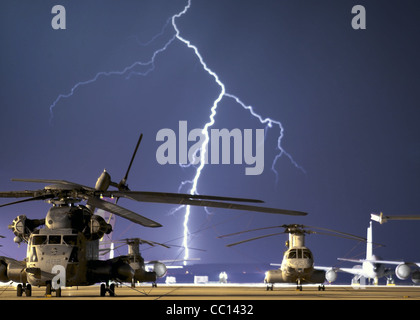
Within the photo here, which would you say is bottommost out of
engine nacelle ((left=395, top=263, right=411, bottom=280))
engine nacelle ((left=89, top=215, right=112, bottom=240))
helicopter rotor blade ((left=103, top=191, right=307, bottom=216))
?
engine nacelle ((left=395, top=263, right=411, bottom=280))

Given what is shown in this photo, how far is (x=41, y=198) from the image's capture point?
79.1 feet

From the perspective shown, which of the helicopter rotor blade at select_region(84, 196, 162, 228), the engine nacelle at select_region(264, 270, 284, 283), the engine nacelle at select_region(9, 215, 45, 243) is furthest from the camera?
the engine nacelle at select_region(264, 270, 284, 283)

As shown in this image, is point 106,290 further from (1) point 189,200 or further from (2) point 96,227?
(1) point 189,200

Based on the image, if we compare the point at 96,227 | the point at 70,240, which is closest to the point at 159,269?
the point at 96,227

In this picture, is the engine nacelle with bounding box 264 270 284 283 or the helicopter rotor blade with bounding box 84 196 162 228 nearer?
the helicopter rotor blade with bounding box 84 196 162 228

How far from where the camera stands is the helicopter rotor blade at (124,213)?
17842mm

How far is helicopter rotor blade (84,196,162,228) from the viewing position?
17842 millimetres

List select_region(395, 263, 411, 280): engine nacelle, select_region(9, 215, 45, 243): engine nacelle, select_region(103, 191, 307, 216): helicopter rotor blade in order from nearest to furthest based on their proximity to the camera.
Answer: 1. select_region(103, 191, 307, 216): helicopter rotor blade
2. select_region(9, 215, 45, 243): engine nacelle
3. select_region(395, 263, 411, 280): engine nacelle

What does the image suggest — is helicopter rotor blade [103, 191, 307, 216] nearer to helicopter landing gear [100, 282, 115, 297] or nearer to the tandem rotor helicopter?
the tandem rotor helicopter

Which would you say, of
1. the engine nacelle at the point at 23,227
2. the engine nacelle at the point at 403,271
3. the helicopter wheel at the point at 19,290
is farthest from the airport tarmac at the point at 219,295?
the engine nacelle at the point at 403,271

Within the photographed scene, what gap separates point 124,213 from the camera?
19.7 m

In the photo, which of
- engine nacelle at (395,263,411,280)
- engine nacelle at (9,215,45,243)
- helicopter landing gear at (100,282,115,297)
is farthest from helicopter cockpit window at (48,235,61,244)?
engine nacelle at (395,263,411,280)

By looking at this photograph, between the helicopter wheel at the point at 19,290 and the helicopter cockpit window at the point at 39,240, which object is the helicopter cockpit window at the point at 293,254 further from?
the helicopter cockpit window at the point at 39,240
